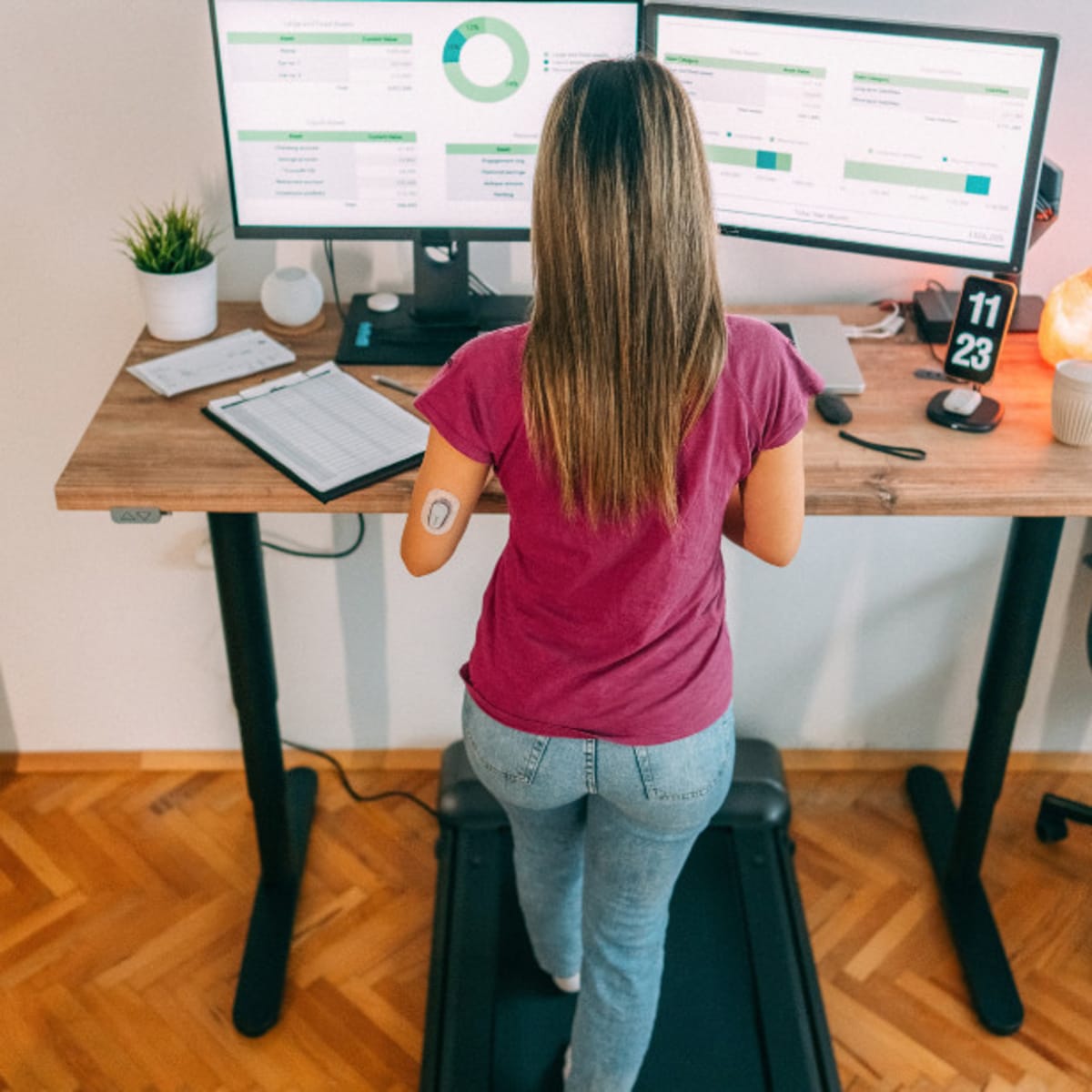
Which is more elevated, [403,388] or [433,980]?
[403,388]

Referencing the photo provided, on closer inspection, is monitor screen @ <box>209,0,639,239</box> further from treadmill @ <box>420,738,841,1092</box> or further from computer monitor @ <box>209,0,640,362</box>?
treadmill @ <box>420,738,841,1092</box>

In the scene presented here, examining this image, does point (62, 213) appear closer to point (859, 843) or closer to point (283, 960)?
point (283, 960)

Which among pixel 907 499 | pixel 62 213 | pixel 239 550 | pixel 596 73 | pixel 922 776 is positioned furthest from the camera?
pixel 922 776

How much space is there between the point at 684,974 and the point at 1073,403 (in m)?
1.07

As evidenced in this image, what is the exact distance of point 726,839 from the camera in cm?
234

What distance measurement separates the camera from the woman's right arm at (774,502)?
4.43 feet

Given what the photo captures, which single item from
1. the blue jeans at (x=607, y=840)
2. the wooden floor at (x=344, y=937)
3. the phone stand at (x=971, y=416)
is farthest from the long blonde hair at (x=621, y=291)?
the wooden floor at (x=344, y=937)

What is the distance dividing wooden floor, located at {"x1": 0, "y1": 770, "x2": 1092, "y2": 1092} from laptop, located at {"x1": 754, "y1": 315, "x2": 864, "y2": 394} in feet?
3.24

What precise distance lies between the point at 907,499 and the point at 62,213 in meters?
1.35

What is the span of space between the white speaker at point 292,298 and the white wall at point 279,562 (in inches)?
5.1

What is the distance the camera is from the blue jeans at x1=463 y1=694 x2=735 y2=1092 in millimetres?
1451

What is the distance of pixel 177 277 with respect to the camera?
1.89m

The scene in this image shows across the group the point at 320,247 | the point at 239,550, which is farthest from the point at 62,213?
the point at 239,550

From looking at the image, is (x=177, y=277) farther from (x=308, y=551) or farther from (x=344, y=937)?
(x=344, y=937)
